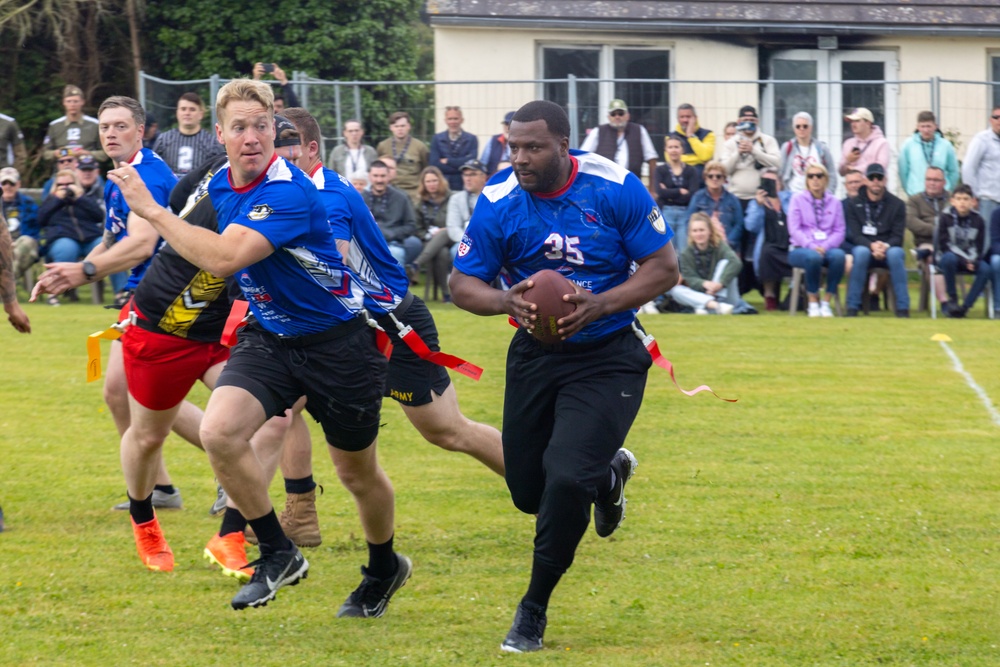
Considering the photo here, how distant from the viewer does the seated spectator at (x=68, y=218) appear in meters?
16.4

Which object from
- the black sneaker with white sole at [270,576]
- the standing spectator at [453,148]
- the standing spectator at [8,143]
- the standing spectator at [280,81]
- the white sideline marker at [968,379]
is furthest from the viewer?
the standing spectator at [8,143]

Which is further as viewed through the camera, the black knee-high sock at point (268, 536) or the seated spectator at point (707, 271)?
the seated spectator at point (707, 271)

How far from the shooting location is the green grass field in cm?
555

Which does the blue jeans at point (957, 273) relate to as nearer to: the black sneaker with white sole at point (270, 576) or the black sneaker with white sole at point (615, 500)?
the black sneaker with white sole at point (615, 500)

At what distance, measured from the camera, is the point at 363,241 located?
6344 millimetres

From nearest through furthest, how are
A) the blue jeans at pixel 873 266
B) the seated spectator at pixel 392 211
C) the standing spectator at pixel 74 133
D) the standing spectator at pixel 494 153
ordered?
the blue jeans at pixel 873 266
the seated spectator at pixel 392 211
the standing spectator at pixel 494 153
the standing spectator at pixel 74 133

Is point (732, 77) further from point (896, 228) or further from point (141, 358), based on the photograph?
point (141, 358)

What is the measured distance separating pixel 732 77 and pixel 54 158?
10.8 meters

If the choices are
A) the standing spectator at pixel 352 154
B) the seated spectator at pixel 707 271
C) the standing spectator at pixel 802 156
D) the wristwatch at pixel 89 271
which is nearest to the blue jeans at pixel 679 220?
the seated spectator at pixel 707 271

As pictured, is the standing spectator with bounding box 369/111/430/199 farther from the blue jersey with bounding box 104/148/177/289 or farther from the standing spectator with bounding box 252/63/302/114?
the blue jersey with bounding box 104/148/177/289

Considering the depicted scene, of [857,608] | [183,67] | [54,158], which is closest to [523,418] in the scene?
[857,608]

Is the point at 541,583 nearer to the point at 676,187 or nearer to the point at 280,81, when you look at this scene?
the point at 280,81

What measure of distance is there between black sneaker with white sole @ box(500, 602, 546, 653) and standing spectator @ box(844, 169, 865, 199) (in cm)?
1136

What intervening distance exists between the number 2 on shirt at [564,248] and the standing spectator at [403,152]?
11.9m
